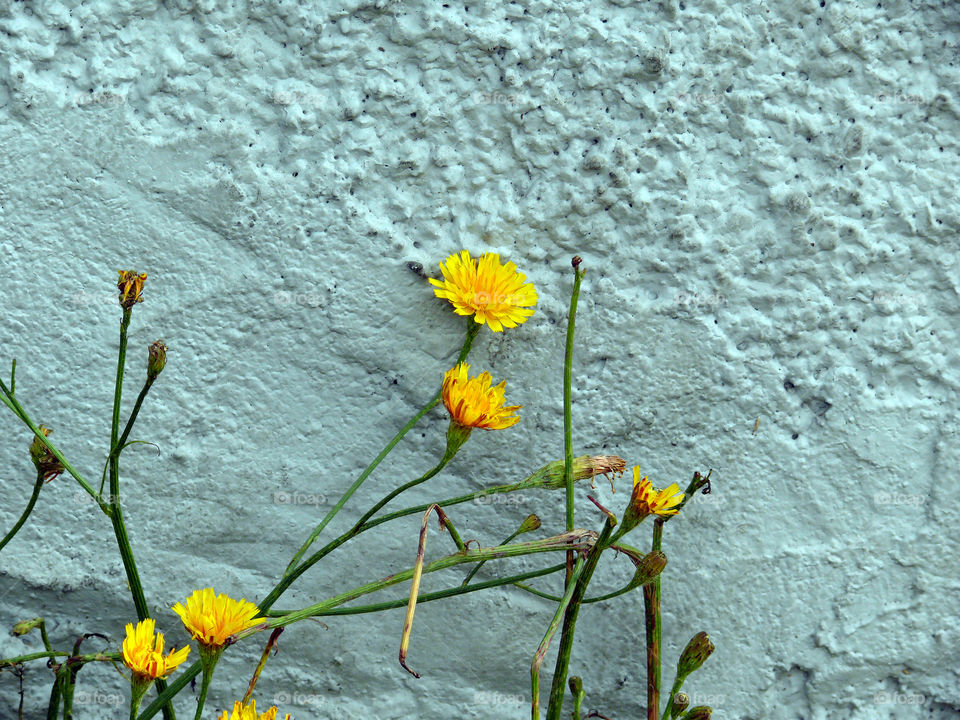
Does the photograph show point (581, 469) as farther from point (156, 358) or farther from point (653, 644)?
point (156, 358)

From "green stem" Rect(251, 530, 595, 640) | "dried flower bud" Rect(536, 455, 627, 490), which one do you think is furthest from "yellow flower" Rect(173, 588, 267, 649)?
"dried flower bud" Rect(536, 455, 627, 490)

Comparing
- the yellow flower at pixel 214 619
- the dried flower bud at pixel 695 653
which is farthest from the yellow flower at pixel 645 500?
the yellow flower at pixel 214 619

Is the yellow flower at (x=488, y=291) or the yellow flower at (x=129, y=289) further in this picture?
the yellow flower at (x=488, y=291)

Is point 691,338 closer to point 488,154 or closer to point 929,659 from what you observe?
point 488,154

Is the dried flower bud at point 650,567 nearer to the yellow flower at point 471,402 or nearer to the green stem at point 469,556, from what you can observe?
the green stem at point 469,556

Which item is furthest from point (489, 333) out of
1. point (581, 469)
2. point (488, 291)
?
point (581, 469)
